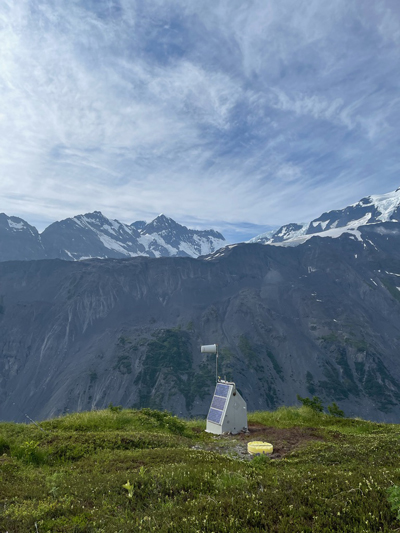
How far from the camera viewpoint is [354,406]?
555ft

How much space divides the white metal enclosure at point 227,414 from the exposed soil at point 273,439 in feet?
3.00

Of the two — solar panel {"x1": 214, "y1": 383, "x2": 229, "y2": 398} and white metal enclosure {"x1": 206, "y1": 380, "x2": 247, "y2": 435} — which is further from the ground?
solar panel {"x1": 214, "y1": 383, "x2": 229, "y2": 398}

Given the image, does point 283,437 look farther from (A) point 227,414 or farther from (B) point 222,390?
(B) point 222,390

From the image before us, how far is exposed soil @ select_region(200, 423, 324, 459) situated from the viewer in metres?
17.8

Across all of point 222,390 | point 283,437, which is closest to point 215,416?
point 222,390

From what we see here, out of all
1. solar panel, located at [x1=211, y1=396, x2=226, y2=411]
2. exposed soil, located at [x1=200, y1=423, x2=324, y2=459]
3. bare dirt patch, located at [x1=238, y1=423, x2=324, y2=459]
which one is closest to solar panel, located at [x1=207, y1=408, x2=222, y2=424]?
solar panel, located at [x1=211, y1=396, x2=226, y2=411]

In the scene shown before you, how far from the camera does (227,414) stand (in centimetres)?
2430

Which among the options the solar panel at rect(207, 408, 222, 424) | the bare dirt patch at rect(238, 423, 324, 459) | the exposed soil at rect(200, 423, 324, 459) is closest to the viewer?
the exposed soil at rect(200, 423, 324, 459)

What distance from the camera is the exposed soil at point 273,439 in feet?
58.5

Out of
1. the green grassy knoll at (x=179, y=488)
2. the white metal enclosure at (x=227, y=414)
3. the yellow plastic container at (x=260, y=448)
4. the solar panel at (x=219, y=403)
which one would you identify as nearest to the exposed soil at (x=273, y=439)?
the yellow plastic container at (x=260, y=448)

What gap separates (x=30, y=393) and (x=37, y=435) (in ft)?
714

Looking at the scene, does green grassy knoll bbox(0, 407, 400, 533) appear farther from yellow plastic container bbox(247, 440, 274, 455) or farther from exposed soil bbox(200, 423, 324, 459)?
exposed soil bbox(200, 423, 324, 459)

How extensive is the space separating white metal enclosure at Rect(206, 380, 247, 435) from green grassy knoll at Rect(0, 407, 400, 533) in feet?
24.0

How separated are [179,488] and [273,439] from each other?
1389 centimetres
